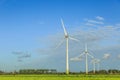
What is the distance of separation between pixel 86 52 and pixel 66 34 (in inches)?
1308

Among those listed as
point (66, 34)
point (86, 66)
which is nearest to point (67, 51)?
point (66, 34)

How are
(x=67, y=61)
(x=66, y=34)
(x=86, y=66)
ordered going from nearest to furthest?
(x=67, y=61) → (x=66, y=34) → (x=86, y=66)

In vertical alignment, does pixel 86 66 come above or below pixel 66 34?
below

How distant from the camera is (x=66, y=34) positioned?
106 m

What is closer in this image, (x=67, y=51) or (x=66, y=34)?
(x=67, y=51)

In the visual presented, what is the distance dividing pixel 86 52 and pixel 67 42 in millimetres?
37444

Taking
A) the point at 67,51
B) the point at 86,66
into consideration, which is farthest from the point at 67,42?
the point at 86,66

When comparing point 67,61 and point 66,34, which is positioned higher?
point 66,34

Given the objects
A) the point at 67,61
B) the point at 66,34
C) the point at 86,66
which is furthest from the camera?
the point at 86,66

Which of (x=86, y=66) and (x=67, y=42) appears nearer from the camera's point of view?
(x=67, y=42)

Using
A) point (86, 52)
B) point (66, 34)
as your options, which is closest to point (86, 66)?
point (86, 52)

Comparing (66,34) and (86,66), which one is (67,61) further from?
(86,66)

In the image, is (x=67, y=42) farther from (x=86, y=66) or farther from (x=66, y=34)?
(x=86, y=66)

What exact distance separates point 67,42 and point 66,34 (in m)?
5.67
